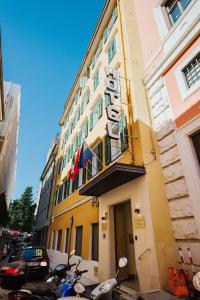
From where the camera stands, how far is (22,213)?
4778 centimetres

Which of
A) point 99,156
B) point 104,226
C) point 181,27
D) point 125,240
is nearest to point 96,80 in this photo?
point 99,156

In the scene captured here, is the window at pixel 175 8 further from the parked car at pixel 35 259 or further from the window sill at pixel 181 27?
the parked car at pixel 35 259

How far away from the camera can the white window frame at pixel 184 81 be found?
Result: 19.6ft

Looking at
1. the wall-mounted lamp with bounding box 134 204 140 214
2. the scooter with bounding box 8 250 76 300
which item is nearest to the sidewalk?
the scooter with bounding box 8 250 76 300

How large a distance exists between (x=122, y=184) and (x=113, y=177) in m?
0.90

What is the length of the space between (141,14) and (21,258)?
14.0m

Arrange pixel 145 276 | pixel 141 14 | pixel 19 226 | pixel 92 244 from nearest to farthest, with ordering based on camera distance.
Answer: pixel 145 276 < pixel 92 244 < pixel 141 14 < pixel 19 226

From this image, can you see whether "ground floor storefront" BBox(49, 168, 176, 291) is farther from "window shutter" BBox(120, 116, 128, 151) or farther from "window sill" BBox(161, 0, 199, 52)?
"window sill" BBox(161, 0, 199, 52)

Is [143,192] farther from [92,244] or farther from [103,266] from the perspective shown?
[92,244]

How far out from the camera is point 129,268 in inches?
285

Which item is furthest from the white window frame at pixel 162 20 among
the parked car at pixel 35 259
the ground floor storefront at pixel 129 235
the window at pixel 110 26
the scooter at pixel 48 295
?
the parked car at pixel 35 259

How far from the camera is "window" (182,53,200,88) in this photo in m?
6.08

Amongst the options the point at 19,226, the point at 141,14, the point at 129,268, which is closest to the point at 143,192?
the point at 129,268

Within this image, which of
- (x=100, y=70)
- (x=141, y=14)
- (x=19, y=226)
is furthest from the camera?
(x=19, y=226)
